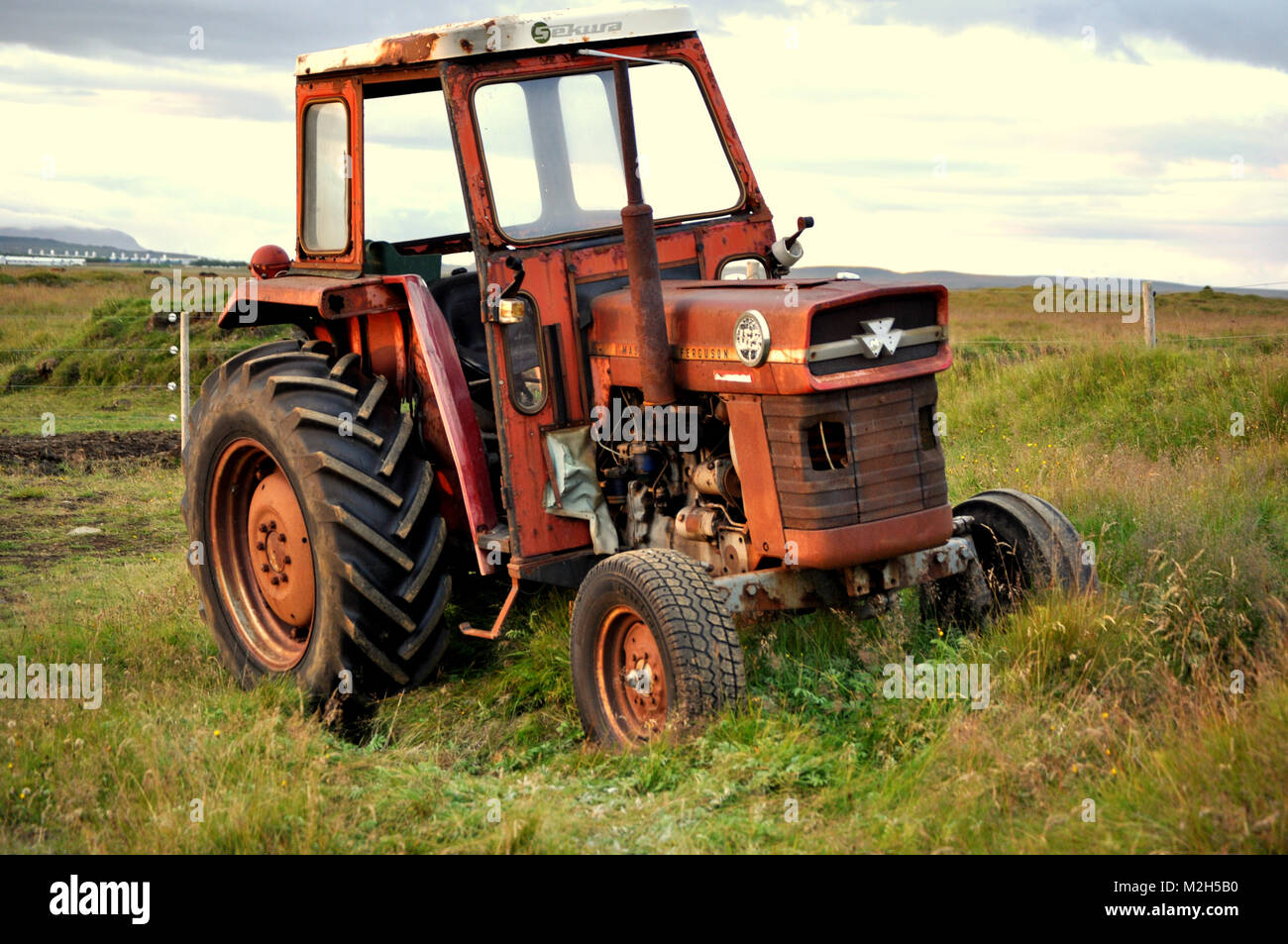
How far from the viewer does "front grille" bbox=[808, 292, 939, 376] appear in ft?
14.1

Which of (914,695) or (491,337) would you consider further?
(491,337)

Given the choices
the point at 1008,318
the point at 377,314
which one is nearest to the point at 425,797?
the point at 377,314

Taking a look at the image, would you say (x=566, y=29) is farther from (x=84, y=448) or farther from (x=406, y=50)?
(x=84, y=448)

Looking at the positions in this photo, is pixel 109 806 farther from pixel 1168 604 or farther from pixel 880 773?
pixel 1168 604

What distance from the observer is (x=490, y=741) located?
16.3 ft

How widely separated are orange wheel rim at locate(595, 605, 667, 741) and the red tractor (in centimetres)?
1

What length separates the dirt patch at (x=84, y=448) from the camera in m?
11.3

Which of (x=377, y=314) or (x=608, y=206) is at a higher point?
(x=608, y=206)

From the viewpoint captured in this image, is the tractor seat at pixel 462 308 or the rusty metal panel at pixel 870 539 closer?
the rusty metal panel at pixel 870 539

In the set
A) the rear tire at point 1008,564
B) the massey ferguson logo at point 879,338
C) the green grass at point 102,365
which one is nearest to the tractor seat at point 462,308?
the massey ferguson logo at point 879,338

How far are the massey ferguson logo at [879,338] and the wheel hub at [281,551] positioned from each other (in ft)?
8.14

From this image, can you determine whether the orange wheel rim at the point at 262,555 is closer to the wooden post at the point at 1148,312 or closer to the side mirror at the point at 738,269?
the side mirror at the point at 738,269

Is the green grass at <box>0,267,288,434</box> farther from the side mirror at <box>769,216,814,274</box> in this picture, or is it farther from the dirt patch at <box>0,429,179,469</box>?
the side mirror at <box>769,216,814,274</box>
